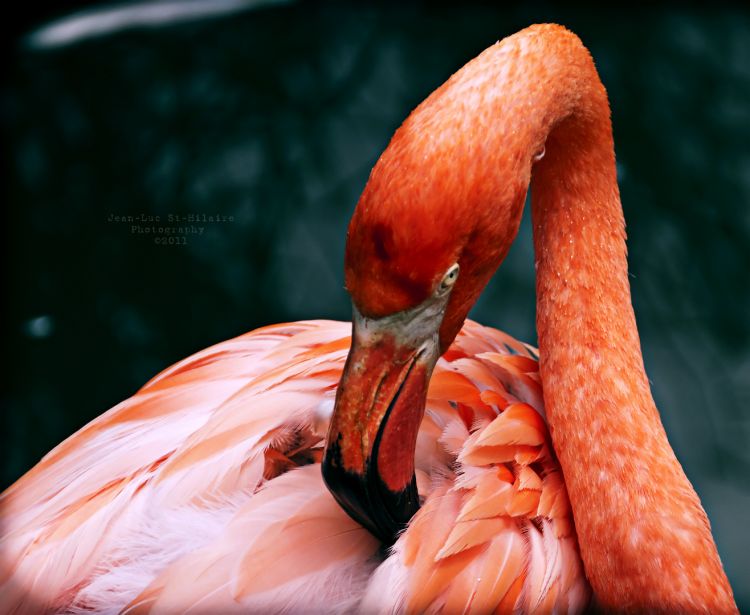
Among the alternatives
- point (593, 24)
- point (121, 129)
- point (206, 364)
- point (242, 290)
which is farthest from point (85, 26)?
point (593, 24)

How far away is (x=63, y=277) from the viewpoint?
197cm

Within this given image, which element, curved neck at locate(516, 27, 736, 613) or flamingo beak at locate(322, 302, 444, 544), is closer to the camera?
flamingo beak at locate(322, 302, 444, 544)

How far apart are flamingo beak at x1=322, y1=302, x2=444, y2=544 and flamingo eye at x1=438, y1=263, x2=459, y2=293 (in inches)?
1.3

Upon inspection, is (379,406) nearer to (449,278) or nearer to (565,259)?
(449,278)

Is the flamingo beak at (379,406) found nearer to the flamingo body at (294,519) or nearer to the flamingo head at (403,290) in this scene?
the flamingo head at (403,290)

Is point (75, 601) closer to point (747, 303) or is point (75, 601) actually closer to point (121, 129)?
point (121, 129)

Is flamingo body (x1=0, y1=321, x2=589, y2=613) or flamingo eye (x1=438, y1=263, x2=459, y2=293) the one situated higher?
flamingo eye (x1=438, y1=263, x2=459, y2=293)

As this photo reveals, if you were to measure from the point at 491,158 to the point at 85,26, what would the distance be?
1.39 meters

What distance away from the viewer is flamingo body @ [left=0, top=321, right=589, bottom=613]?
107cm

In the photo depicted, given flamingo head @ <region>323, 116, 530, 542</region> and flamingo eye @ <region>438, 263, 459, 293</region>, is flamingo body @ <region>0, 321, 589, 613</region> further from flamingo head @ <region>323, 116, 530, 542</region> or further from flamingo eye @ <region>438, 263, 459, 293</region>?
flamingo eye @ <region>438, 263, 459, 293</region>

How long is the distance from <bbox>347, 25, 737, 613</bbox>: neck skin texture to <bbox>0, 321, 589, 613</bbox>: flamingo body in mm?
79

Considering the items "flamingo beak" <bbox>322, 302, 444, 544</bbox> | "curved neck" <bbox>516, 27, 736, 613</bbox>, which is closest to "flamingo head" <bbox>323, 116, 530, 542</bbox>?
"flamingo beak" <bbox>322, 302, 444, 544</bbox>

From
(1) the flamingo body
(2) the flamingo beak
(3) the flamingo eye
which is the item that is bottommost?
(1) the flamingo body

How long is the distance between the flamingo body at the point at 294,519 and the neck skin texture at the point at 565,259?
79 mm
